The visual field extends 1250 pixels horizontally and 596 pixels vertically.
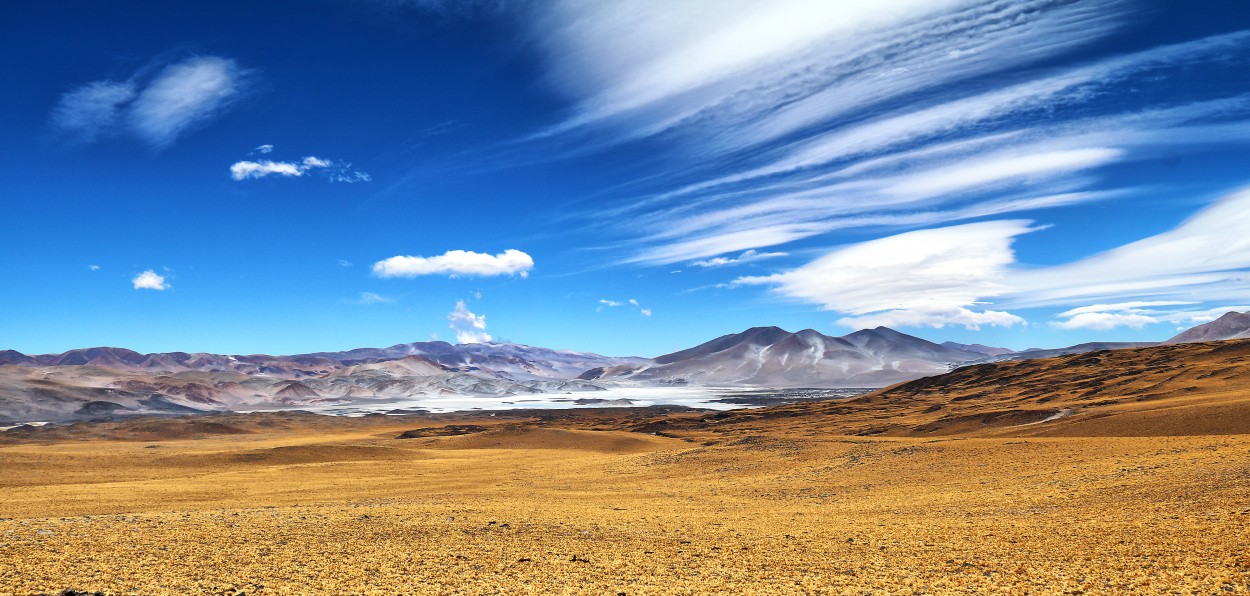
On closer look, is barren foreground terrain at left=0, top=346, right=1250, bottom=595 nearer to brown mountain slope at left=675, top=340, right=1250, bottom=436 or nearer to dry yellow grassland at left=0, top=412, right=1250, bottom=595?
dry yellow grassland at left=0, top=412, right=1250, bottom=595

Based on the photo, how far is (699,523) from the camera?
1534cm

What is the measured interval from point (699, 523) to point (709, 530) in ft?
3.32

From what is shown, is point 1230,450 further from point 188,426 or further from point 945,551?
point 188,426

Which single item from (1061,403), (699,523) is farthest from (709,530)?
(1061,403)

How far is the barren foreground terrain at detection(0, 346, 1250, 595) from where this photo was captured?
9977 millimetres

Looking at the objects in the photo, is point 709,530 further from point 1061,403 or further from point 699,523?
point 1061,403

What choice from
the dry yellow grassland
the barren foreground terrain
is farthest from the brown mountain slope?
the dry yellow grassland

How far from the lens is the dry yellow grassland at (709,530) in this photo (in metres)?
9.91

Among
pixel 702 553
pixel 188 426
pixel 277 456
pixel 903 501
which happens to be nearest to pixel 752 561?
pixel 702 553

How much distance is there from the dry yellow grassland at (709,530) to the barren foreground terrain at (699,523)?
6 centimetres

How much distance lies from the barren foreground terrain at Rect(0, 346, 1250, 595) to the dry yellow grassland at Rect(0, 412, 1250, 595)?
6 centimetres

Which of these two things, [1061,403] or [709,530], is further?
[1061,403]

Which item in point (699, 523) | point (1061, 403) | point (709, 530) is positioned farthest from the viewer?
point (1061, 403)

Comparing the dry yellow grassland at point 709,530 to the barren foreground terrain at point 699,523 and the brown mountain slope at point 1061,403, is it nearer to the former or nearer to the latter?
the barren foreground terrain at point 699,523
